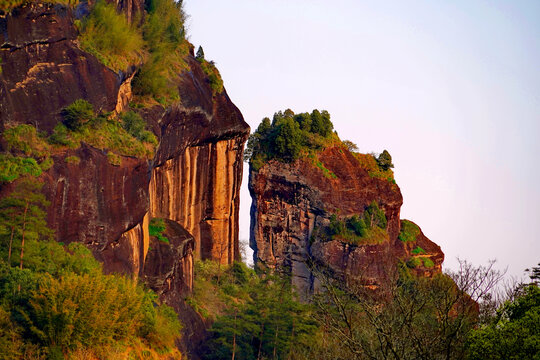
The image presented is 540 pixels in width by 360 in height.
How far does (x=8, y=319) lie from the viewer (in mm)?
25422

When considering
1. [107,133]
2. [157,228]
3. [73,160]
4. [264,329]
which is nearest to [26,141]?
[73,160]

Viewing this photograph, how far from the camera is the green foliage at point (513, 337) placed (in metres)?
18.9

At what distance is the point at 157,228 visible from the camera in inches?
1730

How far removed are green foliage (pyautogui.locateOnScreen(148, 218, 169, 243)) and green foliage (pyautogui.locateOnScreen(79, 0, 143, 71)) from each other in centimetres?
1050

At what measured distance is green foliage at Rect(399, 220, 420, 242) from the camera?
65750 mm

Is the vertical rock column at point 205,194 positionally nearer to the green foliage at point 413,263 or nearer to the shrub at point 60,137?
the shrub at point 60,137

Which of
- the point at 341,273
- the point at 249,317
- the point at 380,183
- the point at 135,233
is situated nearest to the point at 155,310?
the point at 135,233

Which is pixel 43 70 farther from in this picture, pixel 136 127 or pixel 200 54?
pixel 200 54

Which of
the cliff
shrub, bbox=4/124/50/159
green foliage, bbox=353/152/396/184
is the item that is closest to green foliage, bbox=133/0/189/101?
the cliff

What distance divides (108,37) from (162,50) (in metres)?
8.46

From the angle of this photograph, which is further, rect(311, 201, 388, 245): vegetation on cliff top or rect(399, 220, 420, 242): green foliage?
rect(399, 220, 420, 242): green foliage

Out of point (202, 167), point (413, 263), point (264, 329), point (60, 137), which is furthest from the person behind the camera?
point (413, 263)

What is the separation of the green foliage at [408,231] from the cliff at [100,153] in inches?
1034

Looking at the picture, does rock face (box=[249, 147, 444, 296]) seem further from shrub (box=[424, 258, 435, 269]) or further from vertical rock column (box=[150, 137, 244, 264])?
vertical rock column (box=[150, 137, 244, 264])
